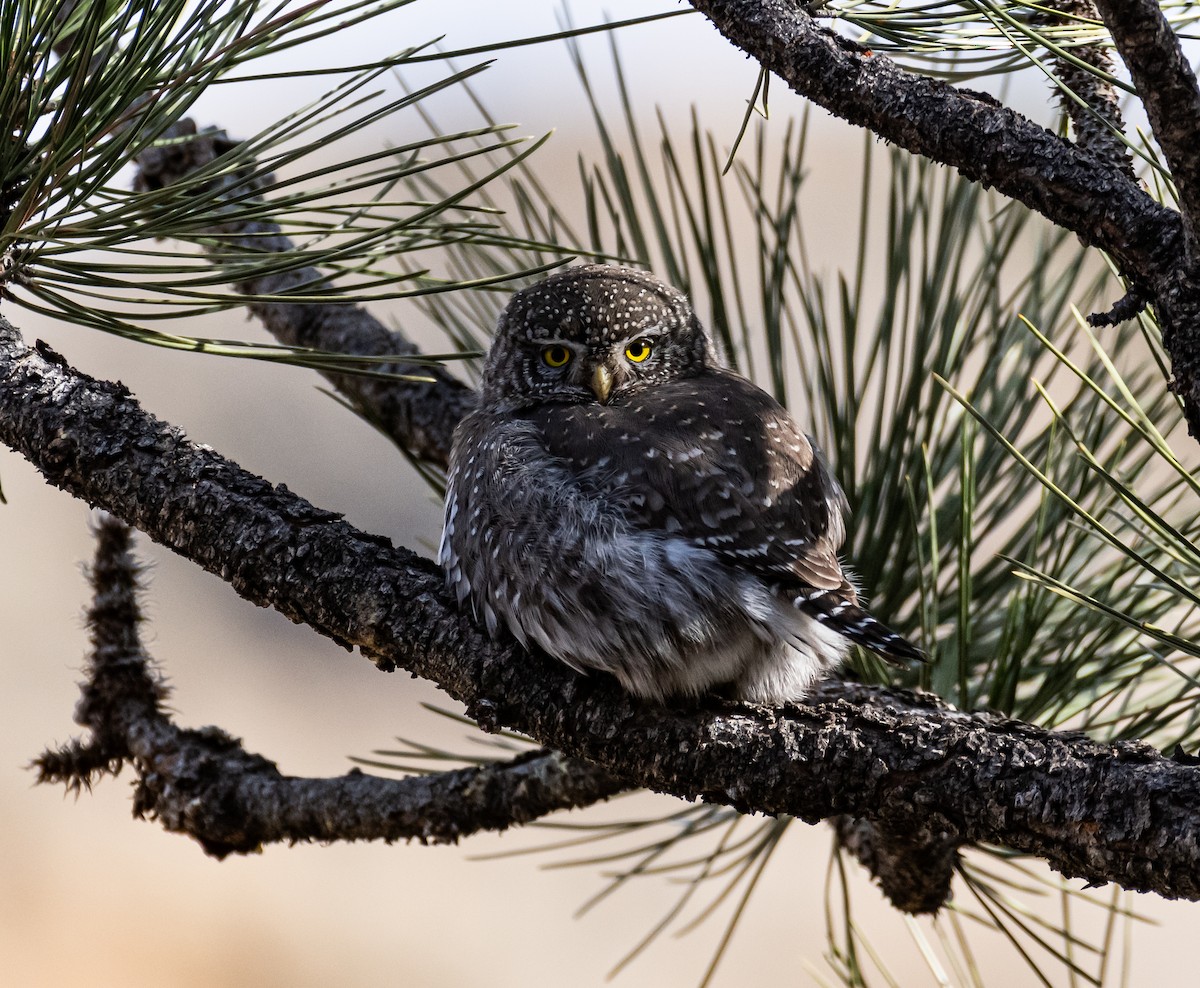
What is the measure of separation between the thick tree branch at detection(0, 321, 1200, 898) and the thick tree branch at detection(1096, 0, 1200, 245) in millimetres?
535

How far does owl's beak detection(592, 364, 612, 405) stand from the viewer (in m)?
2.11

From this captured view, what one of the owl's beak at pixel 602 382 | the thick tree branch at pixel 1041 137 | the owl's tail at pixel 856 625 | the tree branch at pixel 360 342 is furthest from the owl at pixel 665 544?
the thick tree branch at pixel 1041 137

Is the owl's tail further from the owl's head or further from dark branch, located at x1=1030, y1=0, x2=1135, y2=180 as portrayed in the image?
the owl's head

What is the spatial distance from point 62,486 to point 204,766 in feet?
1.72

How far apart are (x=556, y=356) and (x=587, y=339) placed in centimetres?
7

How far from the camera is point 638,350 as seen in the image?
2.22m

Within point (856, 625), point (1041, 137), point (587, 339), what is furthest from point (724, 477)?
point (1041, 137)

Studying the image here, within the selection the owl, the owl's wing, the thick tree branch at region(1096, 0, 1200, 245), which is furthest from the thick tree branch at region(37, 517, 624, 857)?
the thick tree branch at region(1096, 0, 1200, 245)

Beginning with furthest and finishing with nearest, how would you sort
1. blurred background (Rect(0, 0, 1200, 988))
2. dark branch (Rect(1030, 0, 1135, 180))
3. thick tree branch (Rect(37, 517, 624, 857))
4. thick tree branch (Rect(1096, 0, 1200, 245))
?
blurred background (Rect(0, 0, 1200, 988)) < thick tree branch (Rect(37, 517, 624, 857)) < dark branch (Rect(1030, 0, 1135, 180)) < thick tree branch (Rect(1096, 0, 1200, 245))

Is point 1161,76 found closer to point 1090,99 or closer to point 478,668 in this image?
point 1090,99

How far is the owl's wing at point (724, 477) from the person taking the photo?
1.61 meters

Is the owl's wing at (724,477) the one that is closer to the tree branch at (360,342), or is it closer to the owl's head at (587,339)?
the owl's head at (587,339)

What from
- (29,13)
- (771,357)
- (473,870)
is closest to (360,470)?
(473,870)

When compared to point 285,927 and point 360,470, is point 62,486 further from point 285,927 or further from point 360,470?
point 360,470
